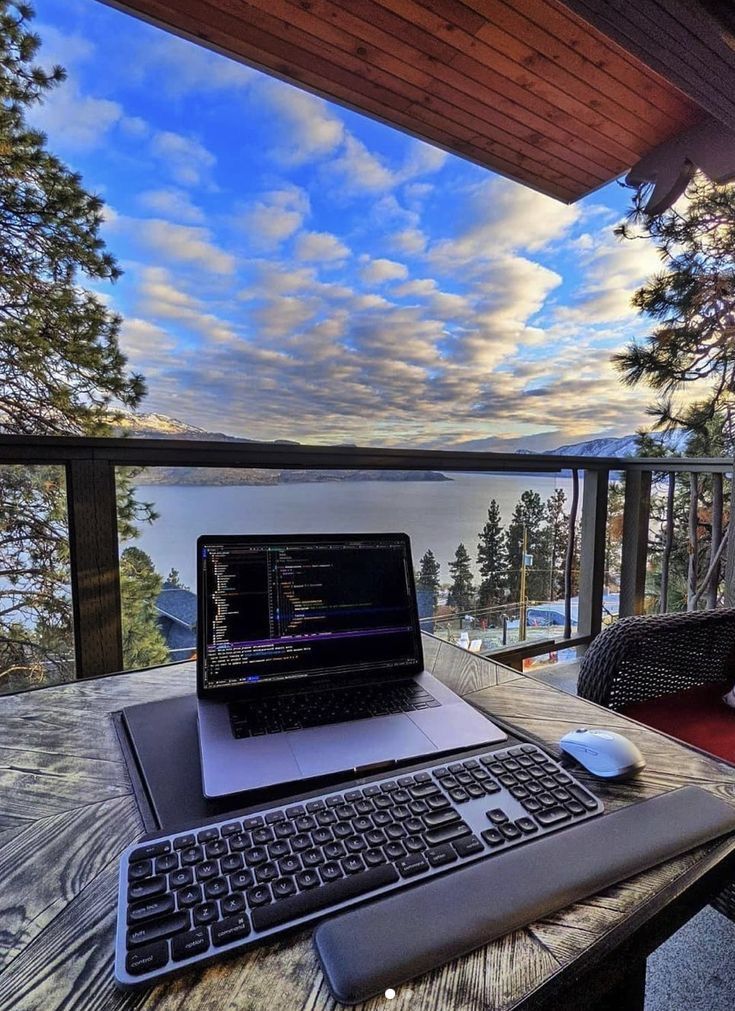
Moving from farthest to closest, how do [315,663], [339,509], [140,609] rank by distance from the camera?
[339,509] → [140,609] → [315,663]

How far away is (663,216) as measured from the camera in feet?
11.1

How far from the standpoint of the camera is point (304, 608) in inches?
38.2

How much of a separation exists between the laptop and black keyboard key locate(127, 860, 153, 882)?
0.18 m

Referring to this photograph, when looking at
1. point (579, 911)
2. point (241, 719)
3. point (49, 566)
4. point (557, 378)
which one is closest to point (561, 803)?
point (579, 911)

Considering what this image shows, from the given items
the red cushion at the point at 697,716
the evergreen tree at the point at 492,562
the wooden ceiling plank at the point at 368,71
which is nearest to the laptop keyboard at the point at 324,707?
the red cushion at the point at 697,716

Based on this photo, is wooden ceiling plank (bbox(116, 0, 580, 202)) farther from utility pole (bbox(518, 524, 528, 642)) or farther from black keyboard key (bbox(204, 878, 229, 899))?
black keyboard key (bbox(204, 878, 229, 899))

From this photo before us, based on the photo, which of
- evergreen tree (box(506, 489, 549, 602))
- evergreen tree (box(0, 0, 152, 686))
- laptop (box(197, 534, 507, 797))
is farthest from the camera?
evergreen tree (box(506, 489, 549, 602))

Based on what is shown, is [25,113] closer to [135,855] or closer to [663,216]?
[135,855]

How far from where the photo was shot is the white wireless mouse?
71cm

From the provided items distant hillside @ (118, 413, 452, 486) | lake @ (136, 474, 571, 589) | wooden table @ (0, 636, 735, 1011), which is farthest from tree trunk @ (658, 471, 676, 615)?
wooden table @ (0, 636, 735, 1011)

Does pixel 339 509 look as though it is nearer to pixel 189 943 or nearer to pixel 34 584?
pixel 34 584

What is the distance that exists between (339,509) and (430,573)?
626 millimetres

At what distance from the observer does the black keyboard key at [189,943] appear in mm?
433

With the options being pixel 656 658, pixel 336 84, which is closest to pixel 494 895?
pixel 656 658
